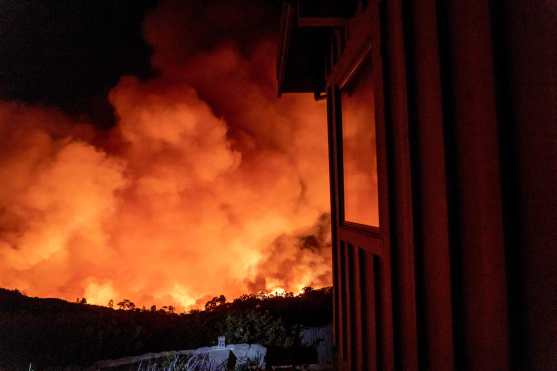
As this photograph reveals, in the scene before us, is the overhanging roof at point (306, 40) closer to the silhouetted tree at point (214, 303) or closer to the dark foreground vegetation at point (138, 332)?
the dark foreground vegetation at point (138, 332)

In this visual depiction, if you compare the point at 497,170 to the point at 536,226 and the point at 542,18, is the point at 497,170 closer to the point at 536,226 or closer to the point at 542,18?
the point at 536,226

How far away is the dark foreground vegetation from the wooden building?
353 cm

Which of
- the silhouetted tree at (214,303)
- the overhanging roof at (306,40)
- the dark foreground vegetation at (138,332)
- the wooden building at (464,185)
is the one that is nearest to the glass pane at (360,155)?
the overhanging roof at (306,40)

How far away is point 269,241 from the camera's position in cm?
961

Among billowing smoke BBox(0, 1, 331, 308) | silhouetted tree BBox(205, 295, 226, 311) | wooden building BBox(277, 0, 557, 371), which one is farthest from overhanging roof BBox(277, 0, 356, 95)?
silhouetted tree BBox(205, 295, 226, 311)

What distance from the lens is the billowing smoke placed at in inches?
352

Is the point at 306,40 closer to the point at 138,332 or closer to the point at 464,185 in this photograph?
the point at 464,185

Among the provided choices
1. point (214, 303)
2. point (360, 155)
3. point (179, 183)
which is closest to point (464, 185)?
point (360, 155)

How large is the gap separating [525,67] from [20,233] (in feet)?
37.5

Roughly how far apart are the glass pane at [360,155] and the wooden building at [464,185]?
1.64 meters

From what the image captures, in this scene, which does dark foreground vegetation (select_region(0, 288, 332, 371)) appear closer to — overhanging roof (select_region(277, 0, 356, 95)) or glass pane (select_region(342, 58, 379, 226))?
glass pane (select_region(342, 58, 379, 226))

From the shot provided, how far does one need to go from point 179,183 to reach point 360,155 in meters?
6.31

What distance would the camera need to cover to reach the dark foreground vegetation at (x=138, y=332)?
479cm

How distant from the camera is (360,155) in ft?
15.4
